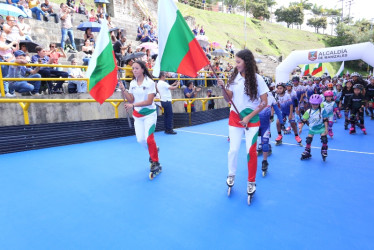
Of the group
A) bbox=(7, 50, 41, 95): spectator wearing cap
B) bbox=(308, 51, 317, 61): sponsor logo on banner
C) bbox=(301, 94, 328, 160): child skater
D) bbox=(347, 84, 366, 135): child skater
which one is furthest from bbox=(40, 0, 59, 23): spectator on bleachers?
bbox=(308, 51, 317, 61): sponsor logo on banner

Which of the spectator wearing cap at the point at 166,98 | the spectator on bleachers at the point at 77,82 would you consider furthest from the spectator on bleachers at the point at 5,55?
the spectator wearing cap at the point at 166,98

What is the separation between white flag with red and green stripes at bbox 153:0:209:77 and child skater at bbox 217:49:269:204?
1.68ft

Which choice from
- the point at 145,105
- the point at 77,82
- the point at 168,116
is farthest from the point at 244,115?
the point at 77,82

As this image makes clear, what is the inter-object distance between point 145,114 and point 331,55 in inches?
696

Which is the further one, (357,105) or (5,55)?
(357,105)

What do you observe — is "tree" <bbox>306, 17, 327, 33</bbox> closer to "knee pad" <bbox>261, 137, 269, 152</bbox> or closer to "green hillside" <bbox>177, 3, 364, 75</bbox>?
"green hillside" <bbox>177, 3, 364, 75</bbox>

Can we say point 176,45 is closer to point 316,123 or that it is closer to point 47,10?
point 316,123

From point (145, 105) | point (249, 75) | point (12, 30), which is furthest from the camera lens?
point (12, 30)

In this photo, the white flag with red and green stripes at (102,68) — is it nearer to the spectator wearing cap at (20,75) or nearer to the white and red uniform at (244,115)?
the white and red uniform at (244,115)

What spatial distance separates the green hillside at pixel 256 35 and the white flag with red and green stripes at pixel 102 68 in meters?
33.8

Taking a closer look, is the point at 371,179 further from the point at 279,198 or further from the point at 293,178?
the point at 279,198

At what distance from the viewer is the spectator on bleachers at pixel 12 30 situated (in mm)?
8508

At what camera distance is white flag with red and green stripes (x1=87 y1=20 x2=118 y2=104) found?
443cm

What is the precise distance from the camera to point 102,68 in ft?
14.8
